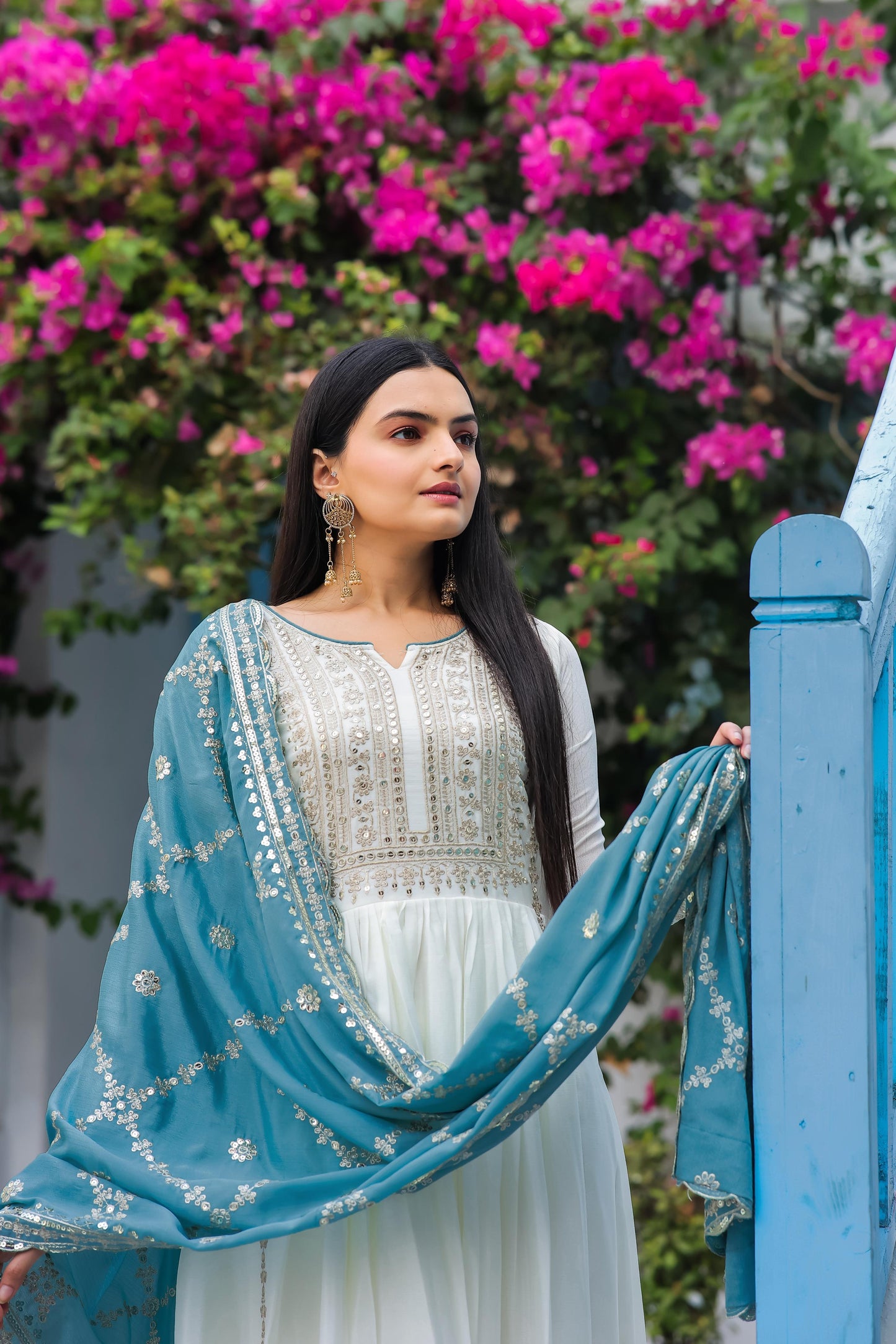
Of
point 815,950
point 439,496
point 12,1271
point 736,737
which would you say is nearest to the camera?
point 815,950

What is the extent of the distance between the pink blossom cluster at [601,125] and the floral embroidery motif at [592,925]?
2126 mm

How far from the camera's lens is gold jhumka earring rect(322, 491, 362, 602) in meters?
2.35

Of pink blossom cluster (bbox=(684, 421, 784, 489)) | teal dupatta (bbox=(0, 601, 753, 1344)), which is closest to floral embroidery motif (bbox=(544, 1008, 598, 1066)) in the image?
teal dupatta (bbox=(0, 601, 753, 1344))

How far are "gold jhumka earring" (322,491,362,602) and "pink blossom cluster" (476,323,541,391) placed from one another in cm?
125

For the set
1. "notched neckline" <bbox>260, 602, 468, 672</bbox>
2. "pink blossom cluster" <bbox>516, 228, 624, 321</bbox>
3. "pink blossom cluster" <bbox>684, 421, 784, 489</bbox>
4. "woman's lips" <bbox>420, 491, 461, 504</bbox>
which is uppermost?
"pink blossom cluster" <bbox>516, 228, 624, 321</bbox>

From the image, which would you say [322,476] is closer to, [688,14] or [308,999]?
[308,999]

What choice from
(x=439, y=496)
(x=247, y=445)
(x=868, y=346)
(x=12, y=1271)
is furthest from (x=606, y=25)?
(x=12, y=1271)

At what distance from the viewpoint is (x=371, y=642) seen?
90.6 inches

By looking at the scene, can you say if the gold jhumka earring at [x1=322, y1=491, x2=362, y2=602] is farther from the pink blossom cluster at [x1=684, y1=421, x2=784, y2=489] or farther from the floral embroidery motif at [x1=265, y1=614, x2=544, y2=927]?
the pink blossom cluster at [x1=684, y1=421, x2=784, y2=489]

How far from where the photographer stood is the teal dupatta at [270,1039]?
1739 millimetres

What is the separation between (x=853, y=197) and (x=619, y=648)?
1.14 meters

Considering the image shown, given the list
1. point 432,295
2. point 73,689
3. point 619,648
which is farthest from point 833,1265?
point 73,689

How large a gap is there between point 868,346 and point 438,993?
2101 millimetres

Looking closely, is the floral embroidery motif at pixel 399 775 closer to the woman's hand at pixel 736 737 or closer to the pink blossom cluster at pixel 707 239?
the woman's hand at pixel 736 737
